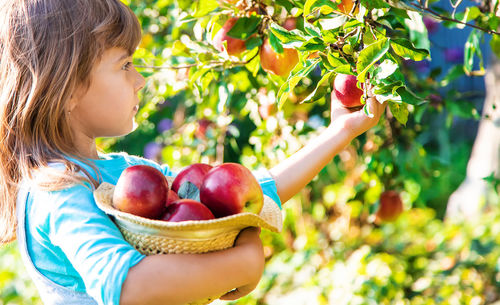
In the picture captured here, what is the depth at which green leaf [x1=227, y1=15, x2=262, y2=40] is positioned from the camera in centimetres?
131

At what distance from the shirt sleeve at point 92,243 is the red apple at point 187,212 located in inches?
3.2

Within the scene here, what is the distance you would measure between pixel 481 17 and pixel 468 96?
65 centimetres

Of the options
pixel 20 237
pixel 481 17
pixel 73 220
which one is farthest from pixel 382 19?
pixel 20 237

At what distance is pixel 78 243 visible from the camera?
885 millimetres

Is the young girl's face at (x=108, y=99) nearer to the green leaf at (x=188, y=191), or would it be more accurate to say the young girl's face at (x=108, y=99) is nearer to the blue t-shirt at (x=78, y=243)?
the blue t-shirt at (x=78, y=243)

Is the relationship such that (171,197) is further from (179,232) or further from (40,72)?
(40,72)

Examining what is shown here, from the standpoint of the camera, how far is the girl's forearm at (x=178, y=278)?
33.4 inches

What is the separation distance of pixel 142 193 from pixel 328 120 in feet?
3.62

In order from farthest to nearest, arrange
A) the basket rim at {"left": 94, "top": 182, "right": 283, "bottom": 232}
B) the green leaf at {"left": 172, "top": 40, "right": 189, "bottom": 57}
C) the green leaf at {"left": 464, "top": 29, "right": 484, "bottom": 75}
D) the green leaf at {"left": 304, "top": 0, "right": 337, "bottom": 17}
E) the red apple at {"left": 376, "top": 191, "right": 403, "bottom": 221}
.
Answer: the red apple at {"left": 376, "top": 191, "right": 403, "bottom": 221} < the green leaf at {"left": 172, "top": 40, "right": 189, "bottom": 57} < the green leaf at {"left": 464, "top": 29, "right": 484, "bottom": 75} < the green leaf at {"left": 304, "top": 0, "right": 337, "bottom": 17} < the basket rim at {"left": 94, "top": 182, "right": 283, "bottom": 232}

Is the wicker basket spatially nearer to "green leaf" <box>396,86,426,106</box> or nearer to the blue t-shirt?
the blue t-shirt

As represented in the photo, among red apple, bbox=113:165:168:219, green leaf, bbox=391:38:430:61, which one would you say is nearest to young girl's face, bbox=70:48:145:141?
red apple, bbox=113:165:168:219

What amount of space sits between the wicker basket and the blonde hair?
26 cm

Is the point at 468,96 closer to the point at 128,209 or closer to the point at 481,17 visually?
the point at 481,17

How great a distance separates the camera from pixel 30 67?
1097 millimetres
